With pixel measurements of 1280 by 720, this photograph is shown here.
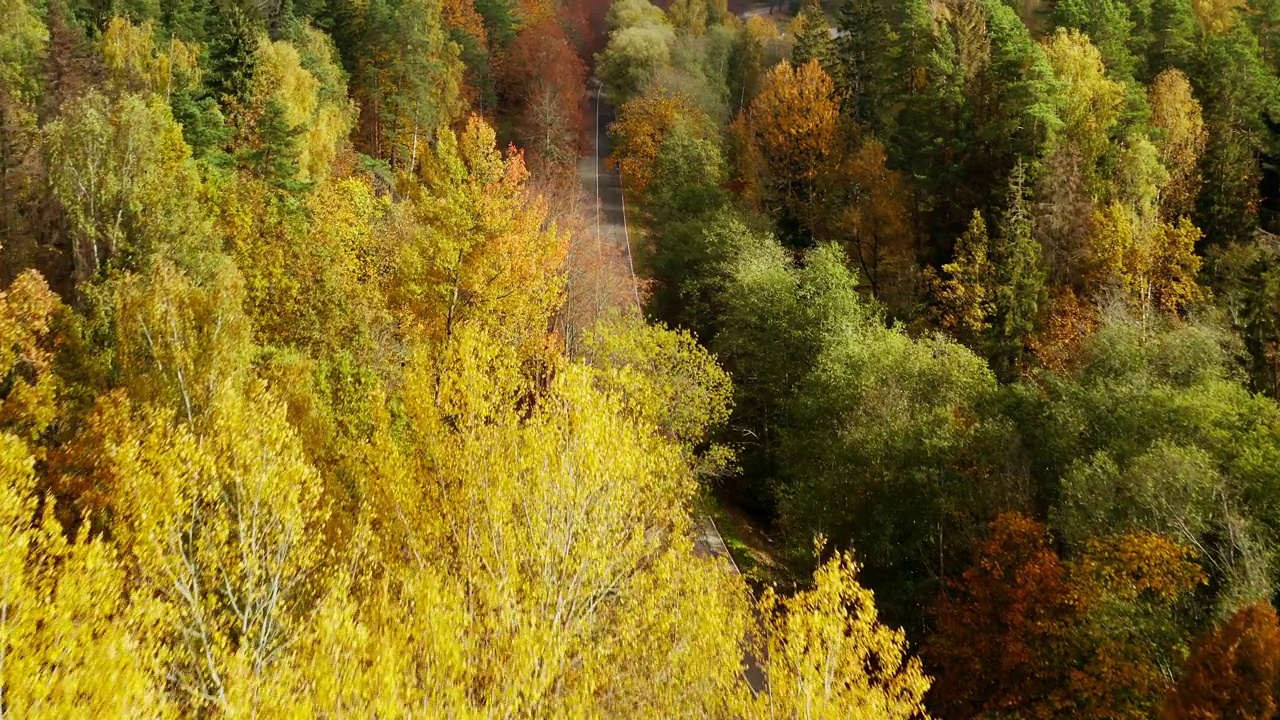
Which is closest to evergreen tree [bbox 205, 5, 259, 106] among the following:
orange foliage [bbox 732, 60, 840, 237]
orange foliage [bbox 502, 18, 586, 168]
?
orange foliage [bbox 502, 18, 586, 168]

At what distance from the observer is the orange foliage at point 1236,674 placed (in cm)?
1103

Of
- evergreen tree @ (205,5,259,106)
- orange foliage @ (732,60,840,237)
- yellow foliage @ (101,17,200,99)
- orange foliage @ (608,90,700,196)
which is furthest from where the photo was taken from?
orange foliage @ (608,90,700,196)

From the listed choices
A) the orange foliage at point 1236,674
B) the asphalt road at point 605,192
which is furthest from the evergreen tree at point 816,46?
the orange foliage at point 1236,674

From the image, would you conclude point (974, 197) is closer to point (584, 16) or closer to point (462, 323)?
point (462, 323)

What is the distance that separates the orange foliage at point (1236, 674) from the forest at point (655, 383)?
64mm

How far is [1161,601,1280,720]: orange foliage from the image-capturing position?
11.0 m

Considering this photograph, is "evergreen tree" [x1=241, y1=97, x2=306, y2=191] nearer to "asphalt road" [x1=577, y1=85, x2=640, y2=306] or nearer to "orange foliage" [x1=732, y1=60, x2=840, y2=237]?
"asphalt road" [x1=577, y1=85, x2=640, y2=306]

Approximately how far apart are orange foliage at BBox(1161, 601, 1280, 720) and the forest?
6 centimetres

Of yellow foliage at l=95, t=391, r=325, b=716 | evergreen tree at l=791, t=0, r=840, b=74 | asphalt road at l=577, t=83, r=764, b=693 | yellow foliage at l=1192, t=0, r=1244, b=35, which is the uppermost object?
yellow foliage at l=1192, t=0, r=1244, b=35

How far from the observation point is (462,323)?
22719mm

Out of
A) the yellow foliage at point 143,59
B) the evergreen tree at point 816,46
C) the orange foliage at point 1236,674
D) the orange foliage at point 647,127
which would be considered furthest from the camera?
the orange foliage at point 647,127

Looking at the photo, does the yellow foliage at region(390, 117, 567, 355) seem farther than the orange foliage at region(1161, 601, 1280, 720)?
Yes

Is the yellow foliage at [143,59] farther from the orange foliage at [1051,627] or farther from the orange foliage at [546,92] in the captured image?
the orange foliage at [1051,627]

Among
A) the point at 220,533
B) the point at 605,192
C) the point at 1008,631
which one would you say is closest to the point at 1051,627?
the point at 1008,631
